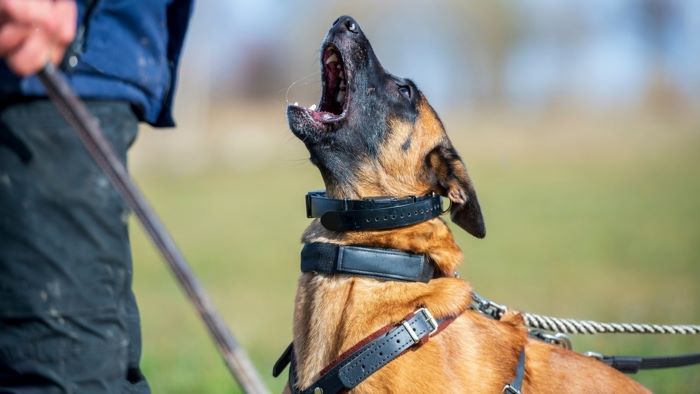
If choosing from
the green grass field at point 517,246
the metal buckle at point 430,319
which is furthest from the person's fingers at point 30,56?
the green grass field at point 517,246

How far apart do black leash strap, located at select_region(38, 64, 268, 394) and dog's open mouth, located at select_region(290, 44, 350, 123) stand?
164cm

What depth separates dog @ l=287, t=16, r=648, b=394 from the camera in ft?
10.2

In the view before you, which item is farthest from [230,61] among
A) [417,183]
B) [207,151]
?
[417,183]

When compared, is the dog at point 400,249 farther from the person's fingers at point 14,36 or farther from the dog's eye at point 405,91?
the person's fingers at point 14,36

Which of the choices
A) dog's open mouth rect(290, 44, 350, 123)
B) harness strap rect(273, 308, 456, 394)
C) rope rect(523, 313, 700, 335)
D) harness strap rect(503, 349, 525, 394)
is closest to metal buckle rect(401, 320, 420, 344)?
harness strap rect(273, 308, 456, 394)

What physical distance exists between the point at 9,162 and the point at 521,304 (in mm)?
9571

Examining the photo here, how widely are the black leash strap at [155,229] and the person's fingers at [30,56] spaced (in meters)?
0.02

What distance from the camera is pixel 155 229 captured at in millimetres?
1964

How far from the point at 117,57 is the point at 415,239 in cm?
147

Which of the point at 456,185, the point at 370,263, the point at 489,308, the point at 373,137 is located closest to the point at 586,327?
the point at 489,308

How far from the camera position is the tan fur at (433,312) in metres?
3.04

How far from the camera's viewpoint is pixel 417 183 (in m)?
3.64

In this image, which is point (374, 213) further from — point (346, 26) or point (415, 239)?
point (346, 26)

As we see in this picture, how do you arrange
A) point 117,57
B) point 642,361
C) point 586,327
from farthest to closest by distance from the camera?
point 642,361, point 586,327, point 117,57
